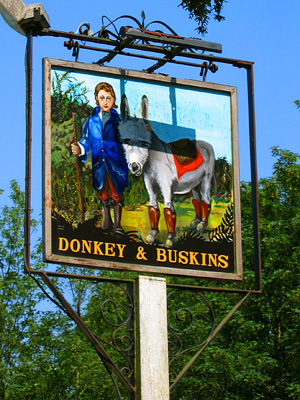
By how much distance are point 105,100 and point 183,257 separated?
1.81 meters

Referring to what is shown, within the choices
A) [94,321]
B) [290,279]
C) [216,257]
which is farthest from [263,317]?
[216,257]

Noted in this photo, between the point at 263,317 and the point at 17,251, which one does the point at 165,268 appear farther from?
the point at 17,251

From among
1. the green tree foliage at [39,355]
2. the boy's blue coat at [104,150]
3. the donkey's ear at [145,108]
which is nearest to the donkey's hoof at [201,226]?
the boy's blue coat at [104,150]

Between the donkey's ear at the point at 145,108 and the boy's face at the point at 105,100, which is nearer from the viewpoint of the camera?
the boy's face at the point at 105,100

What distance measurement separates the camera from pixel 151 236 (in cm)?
1056

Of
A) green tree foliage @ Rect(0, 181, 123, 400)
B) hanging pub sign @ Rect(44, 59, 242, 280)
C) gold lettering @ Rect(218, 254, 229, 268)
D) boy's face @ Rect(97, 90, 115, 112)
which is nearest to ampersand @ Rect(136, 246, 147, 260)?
hanging pub sign @ Rect(44, 59, 242, 280)

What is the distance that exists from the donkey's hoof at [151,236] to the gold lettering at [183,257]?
1.05 ft

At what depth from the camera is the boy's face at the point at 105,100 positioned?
Answer: 422 inches

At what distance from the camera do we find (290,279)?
958 inches

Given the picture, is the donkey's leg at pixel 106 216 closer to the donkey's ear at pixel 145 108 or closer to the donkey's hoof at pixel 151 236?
the donkey's hoof at pixel 151 236

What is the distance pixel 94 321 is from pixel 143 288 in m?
19.3

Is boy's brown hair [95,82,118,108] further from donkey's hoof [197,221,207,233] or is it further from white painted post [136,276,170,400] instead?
white painted post [136,276,170,400]

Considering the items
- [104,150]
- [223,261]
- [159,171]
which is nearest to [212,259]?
[223,261]

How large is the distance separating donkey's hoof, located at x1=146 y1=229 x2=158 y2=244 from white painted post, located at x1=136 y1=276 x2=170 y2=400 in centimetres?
47
